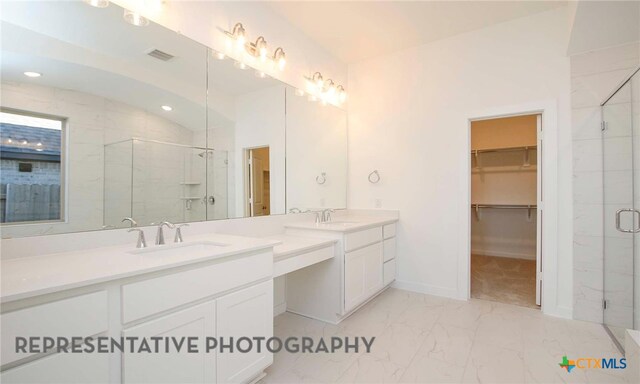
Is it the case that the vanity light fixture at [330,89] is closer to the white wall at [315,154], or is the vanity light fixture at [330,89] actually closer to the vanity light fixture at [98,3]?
the white wall at [315,154]

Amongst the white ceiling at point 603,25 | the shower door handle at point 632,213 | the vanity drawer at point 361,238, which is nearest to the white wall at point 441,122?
the white ceiling at point 603,25

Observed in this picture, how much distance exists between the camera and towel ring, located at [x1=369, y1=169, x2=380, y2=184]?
11.5 ft

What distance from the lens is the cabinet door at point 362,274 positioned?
8.15 feet

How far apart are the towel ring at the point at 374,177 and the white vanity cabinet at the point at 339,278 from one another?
738mm

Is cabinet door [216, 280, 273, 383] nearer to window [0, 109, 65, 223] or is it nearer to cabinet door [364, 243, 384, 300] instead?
window [0, 109, 65, 223]

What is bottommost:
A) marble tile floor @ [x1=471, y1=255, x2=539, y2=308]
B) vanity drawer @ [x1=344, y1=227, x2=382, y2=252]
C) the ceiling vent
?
marble tile floor @ [x1=471, y1=255, x2=539, y2=308]

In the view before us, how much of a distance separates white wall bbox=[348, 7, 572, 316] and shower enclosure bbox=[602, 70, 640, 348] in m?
0.25

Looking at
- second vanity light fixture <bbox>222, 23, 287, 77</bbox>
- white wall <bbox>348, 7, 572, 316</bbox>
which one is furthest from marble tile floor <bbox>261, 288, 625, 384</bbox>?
second vanity light fixture <bbox>222, 23, 287, 77</bbox>

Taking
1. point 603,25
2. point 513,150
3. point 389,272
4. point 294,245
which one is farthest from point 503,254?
point 294,245

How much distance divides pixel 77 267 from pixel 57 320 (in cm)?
26

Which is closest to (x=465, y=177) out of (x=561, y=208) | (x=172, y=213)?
(x=561, y=208)

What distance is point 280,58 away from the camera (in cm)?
264

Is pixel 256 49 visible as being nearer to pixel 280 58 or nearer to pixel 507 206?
pixel 280 58

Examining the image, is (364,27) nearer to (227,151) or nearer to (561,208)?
(227,151)
